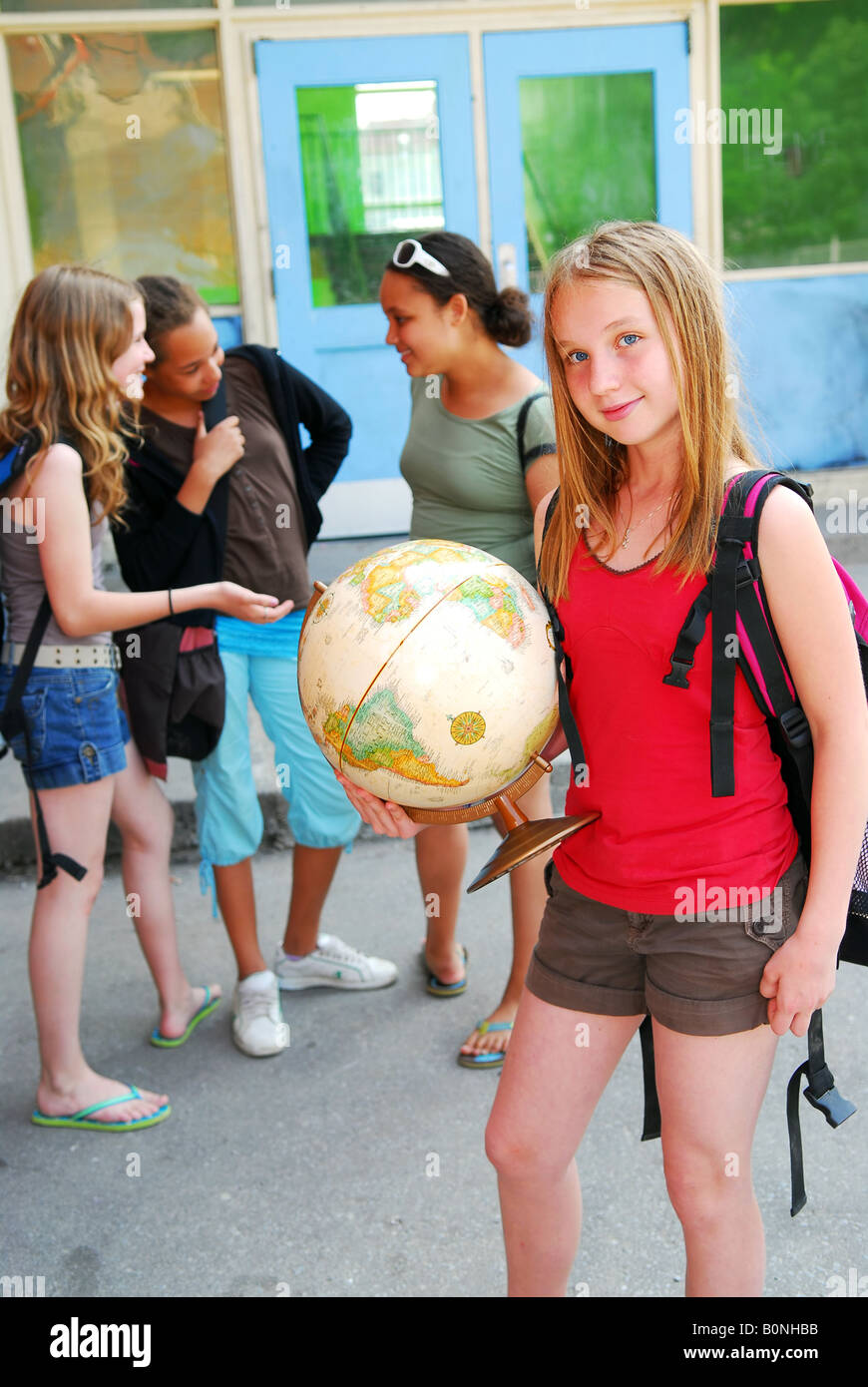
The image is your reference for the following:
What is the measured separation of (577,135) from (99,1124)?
605 cm

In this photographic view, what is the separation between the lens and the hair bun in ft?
10.7

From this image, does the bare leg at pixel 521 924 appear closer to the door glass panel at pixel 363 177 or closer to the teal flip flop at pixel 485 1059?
the teal flip flop at pixel 485 1059

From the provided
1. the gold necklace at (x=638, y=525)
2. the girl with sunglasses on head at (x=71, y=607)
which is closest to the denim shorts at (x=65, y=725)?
the girl with sunglasses on head at (x=71, y=607)

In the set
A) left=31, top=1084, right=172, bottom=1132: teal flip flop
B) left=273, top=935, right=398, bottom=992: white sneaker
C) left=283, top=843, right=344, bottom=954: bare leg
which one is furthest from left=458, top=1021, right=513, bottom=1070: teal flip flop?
left=31, top=1084, right=172, bottom=1132: teal flip flop

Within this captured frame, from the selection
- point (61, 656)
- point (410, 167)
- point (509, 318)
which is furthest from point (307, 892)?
point (410, 167)

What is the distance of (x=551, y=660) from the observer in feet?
6.68

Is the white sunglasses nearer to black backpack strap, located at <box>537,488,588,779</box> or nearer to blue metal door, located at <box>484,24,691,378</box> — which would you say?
black backpack strap, located at <box>537,488,588,779</box>

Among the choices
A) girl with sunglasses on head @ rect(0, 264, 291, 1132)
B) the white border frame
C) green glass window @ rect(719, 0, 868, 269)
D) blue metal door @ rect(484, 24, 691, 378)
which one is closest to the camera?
girl with sunglasses on head @ rect(0, 264, 291, 1132)

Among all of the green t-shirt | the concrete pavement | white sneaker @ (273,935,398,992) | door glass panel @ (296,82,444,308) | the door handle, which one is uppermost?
door glass panel @ (296,82,444,308)

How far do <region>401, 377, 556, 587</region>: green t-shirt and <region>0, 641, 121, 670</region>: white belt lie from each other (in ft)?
3.00

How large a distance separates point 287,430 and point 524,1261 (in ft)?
8.10

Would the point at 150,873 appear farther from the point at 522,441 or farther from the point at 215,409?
the point at 522,441

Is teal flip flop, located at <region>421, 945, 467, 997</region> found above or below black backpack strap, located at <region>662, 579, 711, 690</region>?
below

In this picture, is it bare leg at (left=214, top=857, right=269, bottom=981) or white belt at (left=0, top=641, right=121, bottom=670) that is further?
bare leg at (left=214, top=857, right=269, bottom=981)
